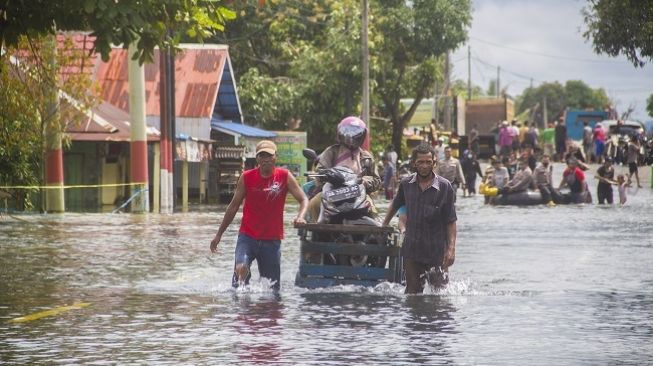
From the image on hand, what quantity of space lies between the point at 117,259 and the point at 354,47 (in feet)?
137

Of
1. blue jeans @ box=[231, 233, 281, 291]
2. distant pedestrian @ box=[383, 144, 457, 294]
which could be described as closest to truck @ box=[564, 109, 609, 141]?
blue jeans @ box=[231, 233, 281, 291]

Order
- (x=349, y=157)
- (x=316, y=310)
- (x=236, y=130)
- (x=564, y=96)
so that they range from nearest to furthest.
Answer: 1. (x=316, y=310)
2. (x=349, y=157)
3. (x=236, y=130)
4. (x=564, y=96)

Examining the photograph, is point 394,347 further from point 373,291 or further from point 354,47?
point 354,47

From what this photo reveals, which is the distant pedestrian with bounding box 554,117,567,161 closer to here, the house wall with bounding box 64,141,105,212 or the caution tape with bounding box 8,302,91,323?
the house wall with bounding box 64,141,105,212

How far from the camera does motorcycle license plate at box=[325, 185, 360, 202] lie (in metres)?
16.2

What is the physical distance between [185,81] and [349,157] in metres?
37.6

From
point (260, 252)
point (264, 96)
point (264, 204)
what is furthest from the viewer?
point (264, 96)

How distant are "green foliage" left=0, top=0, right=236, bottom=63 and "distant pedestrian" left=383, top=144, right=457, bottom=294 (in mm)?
4020

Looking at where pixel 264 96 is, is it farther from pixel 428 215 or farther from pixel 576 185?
pixel 428 215

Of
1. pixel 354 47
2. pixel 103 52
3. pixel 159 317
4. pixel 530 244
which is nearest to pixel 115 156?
pixel 354 47

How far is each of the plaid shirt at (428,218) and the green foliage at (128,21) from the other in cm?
411

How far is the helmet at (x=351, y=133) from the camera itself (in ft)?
55.1

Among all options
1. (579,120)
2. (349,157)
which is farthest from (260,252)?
(579,120)

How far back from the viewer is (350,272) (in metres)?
16.2
